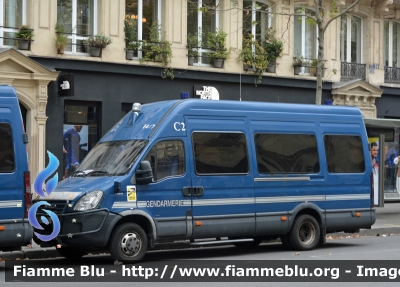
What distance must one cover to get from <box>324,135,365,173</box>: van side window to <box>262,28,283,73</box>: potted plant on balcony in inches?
443

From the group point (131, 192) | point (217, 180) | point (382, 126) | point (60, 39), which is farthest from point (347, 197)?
point (60, 39)

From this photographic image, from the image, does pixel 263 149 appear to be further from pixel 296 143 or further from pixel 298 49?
pixel 298 49

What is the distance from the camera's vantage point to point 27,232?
12.6m

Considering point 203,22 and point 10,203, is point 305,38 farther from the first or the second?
point 10,203

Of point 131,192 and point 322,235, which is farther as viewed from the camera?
point 322,235

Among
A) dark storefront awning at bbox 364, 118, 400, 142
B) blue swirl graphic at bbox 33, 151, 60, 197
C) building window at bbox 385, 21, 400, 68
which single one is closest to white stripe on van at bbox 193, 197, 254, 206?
blue swirl graphic at bbox 33, 151, 60, 197

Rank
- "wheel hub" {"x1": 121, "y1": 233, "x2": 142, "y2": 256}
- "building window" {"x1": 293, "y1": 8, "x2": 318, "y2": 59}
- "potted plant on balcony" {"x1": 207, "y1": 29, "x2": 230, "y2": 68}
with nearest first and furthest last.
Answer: "wheel hub" {"x1": 121, "y1": 233, "x2": 142, "y2": 256} → "potted plant on balcony" {"x1": 207, "y1": 29, "x2": 230, "y2": 68} → "building window" {"x1": 293, "y1": 8, "x2": 318, "y2": 59}

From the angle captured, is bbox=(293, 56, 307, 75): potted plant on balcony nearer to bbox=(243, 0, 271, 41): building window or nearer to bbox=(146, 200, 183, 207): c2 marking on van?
bbox=(243, 0, 271, 41): building window

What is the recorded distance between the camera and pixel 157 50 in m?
24.4

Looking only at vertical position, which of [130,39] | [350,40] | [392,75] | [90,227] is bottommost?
[90,227]

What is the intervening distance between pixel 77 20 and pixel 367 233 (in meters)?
9.98

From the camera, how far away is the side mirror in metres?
13.0

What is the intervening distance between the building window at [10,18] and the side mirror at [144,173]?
10.0m

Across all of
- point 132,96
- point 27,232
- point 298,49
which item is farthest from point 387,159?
point 27,232
